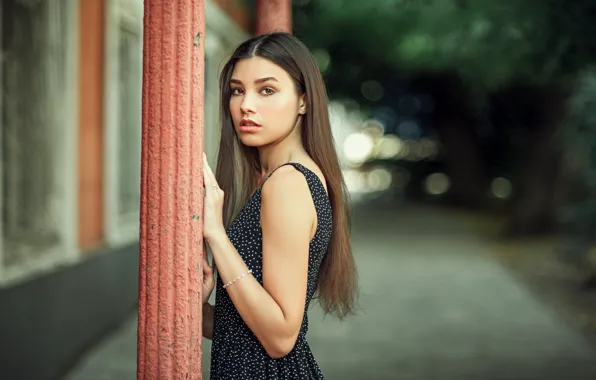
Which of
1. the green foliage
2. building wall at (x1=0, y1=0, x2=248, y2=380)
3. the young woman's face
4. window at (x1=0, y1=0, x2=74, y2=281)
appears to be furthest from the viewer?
the green foliage

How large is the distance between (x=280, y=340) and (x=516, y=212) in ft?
49.4

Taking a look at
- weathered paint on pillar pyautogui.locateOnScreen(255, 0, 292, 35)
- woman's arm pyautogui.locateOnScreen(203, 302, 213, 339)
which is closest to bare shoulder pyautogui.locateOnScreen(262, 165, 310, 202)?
woman's arm pyautogui.locateOnScreen(203, 302, 213, 339)

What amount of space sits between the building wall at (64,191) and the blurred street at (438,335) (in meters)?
0.43

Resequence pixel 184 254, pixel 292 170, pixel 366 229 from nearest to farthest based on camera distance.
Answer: pixel 184 254 → pixel 292 170 → pixel 366 229

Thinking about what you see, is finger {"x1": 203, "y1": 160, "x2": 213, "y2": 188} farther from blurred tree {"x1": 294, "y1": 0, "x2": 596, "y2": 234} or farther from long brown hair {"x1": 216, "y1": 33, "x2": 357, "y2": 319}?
blurred tree {"x1": 294, "y1": 0, "x2": 596, "y2": 234}

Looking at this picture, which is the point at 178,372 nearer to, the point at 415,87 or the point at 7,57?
the point at 7,57

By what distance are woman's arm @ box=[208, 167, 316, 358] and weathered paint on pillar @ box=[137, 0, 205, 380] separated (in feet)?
0.31

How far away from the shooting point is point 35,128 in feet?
21.1

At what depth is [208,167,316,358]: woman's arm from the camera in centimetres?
206

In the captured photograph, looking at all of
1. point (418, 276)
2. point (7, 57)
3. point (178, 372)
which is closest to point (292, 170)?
point (178, 372)

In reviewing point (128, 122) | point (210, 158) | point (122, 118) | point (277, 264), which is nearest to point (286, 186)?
point (277, 264)

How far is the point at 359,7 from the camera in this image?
12797 mm

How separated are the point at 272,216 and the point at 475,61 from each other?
13354 mm

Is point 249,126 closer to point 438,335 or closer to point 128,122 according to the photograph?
point 438,335
